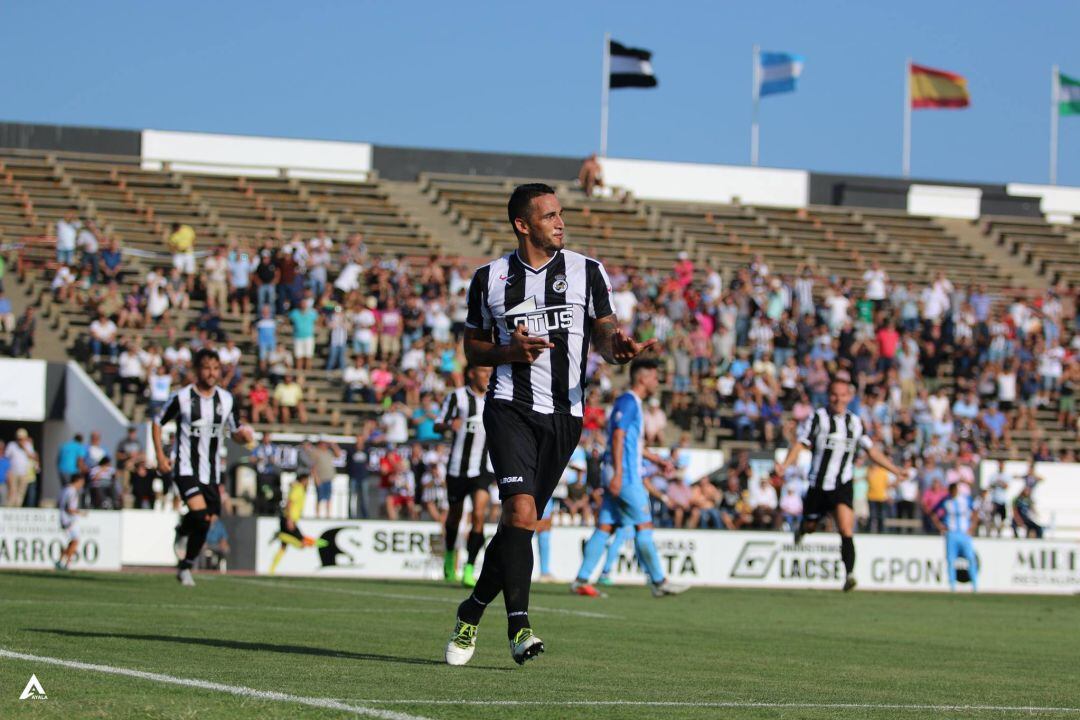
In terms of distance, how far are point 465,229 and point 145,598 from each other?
30364 mm

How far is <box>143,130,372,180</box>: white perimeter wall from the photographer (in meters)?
48.2

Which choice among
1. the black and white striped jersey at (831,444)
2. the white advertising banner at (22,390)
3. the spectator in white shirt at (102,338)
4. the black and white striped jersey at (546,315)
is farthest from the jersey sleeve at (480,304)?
the white advertising banner at (22,390)

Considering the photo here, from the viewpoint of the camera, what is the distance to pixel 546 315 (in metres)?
8.27

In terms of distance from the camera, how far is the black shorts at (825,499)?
1802cm

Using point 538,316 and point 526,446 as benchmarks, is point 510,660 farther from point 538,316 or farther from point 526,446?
point 538,316

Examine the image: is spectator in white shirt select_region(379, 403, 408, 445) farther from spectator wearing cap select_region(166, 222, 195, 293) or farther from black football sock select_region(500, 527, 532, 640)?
black football sock select_region(500, 527, 532, 640)

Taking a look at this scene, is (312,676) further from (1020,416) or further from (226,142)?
(226,142)

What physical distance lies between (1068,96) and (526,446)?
51.8m

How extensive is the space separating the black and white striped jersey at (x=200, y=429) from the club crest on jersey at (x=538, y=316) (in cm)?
788

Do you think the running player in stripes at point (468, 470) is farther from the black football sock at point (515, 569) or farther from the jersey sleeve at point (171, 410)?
the black football sock at point (515, 569)

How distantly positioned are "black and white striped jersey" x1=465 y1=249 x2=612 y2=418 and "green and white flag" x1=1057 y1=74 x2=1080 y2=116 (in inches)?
1995

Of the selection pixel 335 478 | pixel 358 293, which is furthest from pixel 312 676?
pixel 358 293

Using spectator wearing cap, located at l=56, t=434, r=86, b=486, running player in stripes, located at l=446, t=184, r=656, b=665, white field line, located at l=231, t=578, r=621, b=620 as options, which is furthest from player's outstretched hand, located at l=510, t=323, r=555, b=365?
spectator wearing cap, located at l=56, t=434, r=86, b=486

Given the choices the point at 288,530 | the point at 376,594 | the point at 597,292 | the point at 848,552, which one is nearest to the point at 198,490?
the point at 376,594
